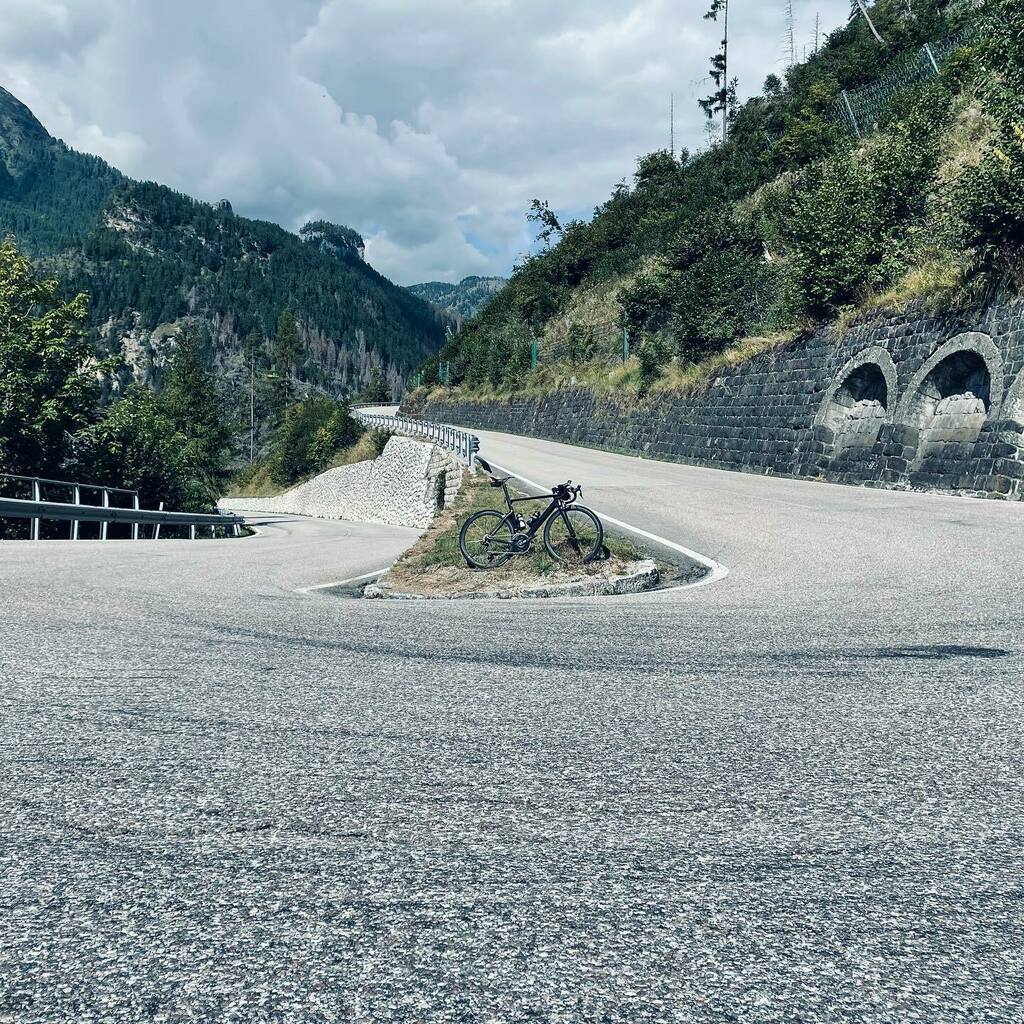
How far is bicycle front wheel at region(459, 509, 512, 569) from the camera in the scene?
33.0 ft

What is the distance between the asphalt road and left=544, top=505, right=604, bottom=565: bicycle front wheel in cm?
365

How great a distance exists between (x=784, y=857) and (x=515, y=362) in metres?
51.6

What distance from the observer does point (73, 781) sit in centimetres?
281

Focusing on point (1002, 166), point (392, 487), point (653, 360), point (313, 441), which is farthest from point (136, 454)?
point (313, 441)

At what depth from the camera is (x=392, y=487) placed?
37969 millimetres

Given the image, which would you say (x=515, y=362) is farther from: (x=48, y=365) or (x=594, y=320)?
(x=48, y=365)

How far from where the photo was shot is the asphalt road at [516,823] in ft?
5.58

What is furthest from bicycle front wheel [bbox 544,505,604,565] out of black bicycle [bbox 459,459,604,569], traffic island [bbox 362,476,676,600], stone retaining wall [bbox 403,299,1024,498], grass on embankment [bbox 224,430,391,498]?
grass on embankment [bbox 224,430,391,498]

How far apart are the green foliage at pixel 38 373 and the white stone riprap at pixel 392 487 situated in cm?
1233

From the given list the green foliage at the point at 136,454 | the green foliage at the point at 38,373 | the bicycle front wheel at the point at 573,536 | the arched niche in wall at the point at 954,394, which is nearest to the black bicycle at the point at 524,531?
the bicycle front wheel at the point at 573,536

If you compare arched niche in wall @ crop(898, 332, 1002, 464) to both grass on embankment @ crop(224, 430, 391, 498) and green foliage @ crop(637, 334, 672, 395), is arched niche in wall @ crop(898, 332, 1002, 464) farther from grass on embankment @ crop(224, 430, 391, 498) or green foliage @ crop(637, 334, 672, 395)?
grass on embankment @ crop(224, 430, 391, 498)

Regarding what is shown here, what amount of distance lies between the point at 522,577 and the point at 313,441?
205 ft

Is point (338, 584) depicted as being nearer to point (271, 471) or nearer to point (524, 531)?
point (524, 531)

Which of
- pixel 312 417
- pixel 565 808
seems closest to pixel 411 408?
pixel 312 417
